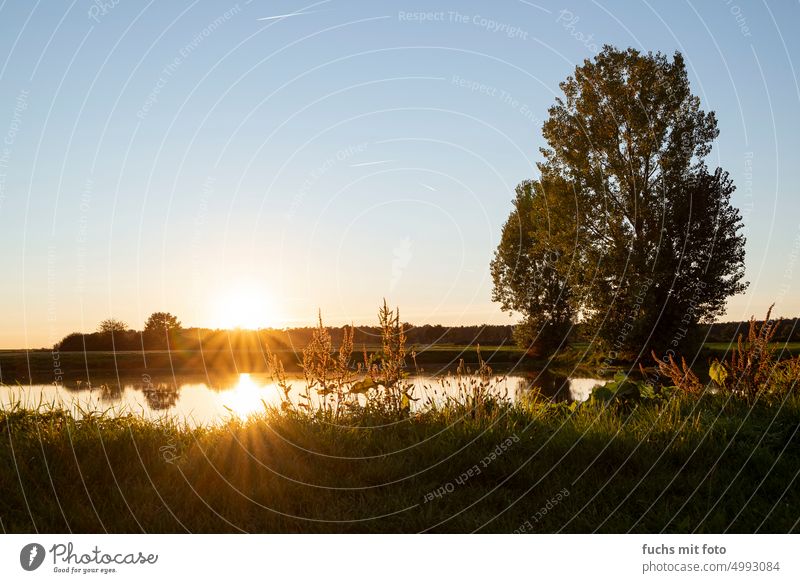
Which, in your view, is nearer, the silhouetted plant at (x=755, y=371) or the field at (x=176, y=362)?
the silhouetted plant at (x=755, y=371)

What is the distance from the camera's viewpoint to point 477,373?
341 inches

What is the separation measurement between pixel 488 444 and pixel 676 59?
2617cm

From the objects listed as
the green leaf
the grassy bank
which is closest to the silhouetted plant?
the green leaf

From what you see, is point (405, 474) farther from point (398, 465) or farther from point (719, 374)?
point (719, 374)

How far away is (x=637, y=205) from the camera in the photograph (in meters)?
26.2

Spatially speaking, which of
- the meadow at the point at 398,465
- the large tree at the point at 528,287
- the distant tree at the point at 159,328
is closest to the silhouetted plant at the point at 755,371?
the meadow at the point at 398,465

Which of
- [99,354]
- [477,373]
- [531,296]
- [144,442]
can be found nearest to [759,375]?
[477,373]

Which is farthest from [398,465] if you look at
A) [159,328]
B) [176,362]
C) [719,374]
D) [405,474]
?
[176,362]

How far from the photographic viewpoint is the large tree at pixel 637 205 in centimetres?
2647
